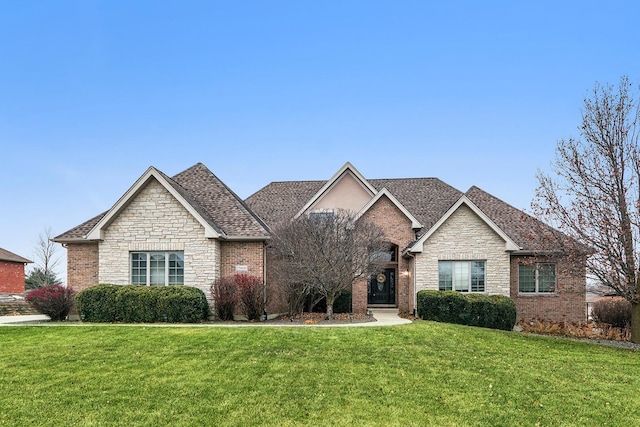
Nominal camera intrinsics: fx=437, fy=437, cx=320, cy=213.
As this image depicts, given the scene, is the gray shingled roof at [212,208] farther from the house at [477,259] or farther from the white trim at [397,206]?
the white trim at [397,206]

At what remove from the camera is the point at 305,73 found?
67.4 ft

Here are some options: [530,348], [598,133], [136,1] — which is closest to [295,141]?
[136,1]

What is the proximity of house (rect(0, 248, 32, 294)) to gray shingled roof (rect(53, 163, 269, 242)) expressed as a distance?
25.3m

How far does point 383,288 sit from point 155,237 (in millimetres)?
13424

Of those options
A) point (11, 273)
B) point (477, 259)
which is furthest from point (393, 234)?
point (11, 273)

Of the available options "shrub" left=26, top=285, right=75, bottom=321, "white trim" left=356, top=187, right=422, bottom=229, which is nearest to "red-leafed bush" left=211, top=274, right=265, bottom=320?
"shrub" left=26, top=285, right=75, bottom=321

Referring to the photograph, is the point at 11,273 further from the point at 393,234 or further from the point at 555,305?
the point at 555,305

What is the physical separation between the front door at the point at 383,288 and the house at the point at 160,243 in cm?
904

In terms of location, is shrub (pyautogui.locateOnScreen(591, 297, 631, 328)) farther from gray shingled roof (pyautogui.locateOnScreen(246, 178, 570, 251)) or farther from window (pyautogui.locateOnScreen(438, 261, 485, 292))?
window (pyautogui.locateOnScreen(438, 261, 485, 292))

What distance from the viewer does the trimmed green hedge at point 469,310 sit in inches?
688

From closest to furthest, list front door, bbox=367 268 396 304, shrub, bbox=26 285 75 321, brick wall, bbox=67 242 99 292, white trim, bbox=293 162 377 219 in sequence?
1. shrub, bbox=26 285 75 321
2. brick wall, bbox=67 242 99 292
3. front door, bbox=367 268 396 304
4. white trim, bbox=293 162 377 219

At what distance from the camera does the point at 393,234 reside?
22938mm

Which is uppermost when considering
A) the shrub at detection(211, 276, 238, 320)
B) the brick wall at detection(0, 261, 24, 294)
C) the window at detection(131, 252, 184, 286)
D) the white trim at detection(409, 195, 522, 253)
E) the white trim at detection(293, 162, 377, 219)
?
the white trim at detection(293, 162, 377, 219)

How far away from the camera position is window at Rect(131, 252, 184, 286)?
18.5 meters
